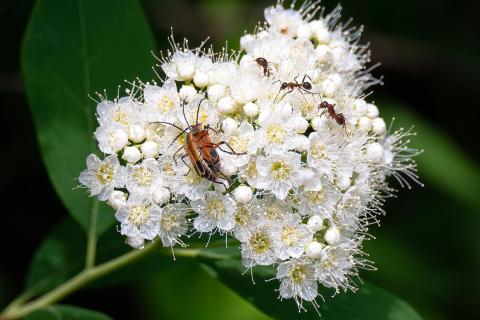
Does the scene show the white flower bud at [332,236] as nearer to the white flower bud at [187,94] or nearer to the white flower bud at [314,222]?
the white flower bud at [314,222]

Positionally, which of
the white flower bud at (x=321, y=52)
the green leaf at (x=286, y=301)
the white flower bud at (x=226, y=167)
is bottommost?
the green leaf at (x=286, y=301)

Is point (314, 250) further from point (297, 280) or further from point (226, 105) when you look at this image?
point (226, 105)

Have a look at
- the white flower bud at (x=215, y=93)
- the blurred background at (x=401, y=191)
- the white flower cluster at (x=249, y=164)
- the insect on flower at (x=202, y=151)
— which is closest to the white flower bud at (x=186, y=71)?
the white flower cluster at (x=249, y=164)

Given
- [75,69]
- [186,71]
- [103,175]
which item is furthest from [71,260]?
[186,71]

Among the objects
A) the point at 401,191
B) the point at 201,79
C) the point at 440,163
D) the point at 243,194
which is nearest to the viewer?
the point at 243,194

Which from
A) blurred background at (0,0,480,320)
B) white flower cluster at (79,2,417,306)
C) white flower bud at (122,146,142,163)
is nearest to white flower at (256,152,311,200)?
white flower cluster at (79,2,417,306)

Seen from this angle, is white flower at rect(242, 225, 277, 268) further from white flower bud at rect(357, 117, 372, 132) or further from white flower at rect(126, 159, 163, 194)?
white flower bud at rect(357, 117, 372, 132)

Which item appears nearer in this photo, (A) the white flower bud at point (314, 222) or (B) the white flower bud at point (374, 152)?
(A) the white flower bud at point (314, 222)
